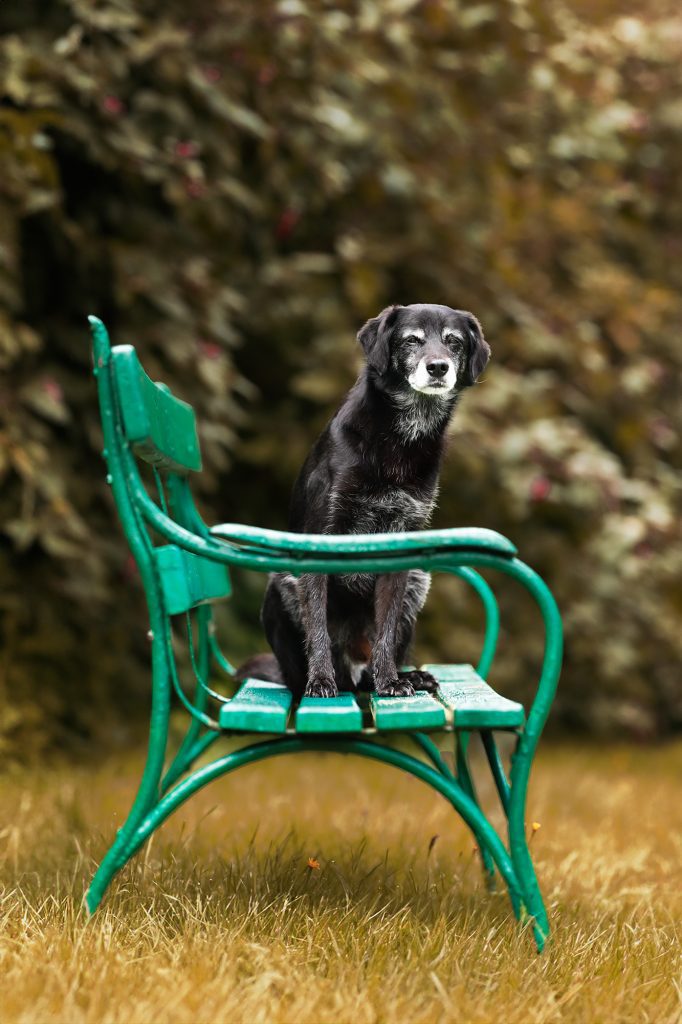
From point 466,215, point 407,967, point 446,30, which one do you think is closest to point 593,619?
point 466,215

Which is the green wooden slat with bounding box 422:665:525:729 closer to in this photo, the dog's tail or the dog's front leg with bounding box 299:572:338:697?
the dog's front leg with bounding box 299:572:338:697

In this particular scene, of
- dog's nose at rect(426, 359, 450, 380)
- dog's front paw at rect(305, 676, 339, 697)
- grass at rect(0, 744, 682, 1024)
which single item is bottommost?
grass at rect(0, 744, 682, 1024)

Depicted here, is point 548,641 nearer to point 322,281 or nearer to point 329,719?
point 329,719

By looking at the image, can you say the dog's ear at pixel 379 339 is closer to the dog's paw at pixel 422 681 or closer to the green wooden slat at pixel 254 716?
the dog's paw at pixel 422 681

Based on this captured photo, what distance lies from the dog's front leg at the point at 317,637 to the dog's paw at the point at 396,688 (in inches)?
4.7

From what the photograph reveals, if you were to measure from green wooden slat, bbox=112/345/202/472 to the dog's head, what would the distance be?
0.52 meters

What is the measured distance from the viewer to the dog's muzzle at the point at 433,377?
8.59 ft

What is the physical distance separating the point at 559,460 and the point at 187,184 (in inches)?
86.1

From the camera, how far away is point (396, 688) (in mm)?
2617

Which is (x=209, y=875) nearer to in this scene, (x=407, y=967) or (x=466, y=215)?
(x=407, y=967)

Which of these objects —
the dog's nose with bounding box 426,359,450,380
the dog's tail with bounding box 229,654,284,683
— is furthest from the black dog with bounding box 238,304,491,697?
the dog's tail with bounding box 229,654,284,683

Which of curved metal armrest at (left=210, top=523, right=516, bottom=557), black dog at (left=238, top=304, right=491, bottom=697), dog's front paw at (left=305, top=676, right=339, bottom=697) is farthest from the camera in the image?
black dog at (left=238, top=304, right=491, bottom=697)

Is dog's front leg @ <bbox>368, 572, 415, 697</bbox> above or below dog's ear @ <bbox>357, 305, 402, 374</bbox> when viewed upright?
below

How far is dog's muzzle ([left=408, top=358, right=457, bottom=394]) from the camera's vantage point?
8.59 feet
